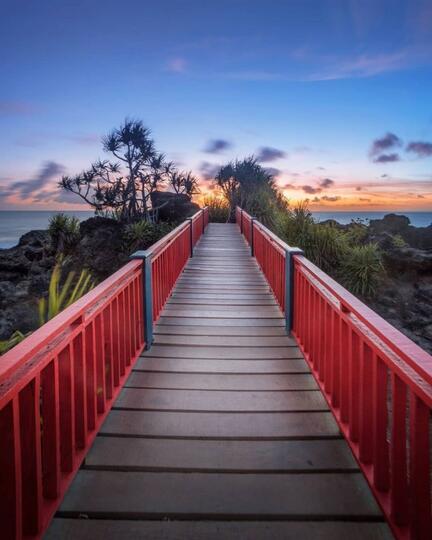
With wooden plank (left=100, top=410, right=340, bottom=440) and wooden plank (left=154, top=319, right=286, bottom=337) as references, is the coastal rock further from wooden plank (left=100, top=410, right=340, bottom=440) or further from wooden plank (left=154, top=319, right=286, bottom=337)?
wooden plank (left=100, top=410, right=340, bottom=440)

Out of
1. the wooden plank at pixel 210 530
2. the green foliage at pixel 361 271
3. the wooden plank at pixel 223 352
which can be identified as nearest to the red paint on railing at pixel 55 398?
the wooden plank at pixel 210 530

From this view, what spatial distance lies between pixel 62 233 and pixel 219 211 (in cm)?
879

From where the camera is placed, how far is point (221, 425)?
280 centimetres

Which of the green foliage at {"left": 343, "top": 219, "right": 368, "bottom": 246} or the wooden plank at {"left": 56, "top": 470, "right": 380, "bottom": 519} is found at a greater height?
the green foliage at {"left": 343, "top": 219, "right": 368, "bottom": 246}

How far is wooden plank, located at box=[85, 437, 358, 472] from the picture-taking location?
236 cm

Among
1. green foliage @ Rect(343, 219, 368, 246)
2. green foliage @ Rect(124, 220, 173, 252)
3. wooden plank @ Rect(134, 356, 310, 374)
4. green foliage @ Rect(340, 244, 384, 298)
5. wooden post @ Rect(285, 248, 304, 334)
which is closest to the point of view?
wooden plank @ Rect(134, 356, 310, 374)

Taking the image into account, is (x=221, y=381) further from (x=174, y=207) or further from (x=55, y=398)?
(x=174, y=207)

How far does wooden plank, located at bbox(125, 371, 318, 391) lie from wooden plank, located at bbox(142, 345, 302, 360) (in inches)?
17.7

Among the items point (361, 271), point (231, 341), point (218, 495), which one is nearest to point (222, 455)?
point (218, 495)

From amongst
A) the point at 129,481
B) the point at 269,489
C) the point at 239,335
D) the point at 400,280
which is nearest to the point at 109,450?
the point at 129,481

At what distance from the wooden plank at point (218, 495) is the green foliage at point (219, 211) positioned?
20.7 m

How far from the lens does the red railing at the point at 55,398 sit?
1504mm

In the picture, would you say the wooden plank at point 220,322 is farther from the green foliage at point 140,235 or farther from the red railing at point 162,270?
the green foliage at point 140,235

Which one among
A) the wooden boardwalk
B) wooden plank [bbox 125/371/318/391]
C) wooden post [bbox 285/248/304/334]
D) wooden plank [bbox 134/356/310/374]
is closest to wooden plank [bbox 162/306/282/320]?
wooden post [bbox 285/248/304/334]
